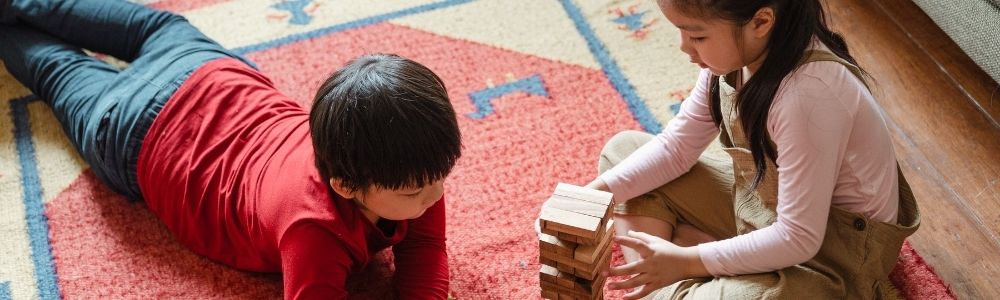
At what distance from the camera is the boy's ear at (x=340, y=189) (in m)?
0.94

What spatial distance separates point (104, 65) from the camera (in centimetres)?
139

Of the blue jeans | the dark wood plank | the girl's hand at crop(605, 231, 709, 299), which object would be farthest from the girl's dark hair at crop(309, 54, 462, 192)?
the dark wood plank

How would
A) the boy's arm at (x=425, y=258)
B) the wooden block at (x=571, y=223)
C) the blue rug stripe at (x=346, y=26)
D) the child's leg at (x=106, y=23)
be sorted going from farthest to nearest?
the blue rug stripe at (x=346, y=26) < the child's leg at (x=106, y=23) < the boy's arm at (x=425, y=258) < the wooden block at (x=571, y=223)

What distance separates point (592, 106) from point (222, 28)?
696mm

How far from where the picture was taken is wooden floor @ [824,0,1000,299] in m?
1.22

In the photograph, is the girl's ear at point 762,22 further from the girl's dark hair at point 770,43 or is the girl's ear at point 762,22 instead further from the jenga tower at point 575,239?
the jenga tower at point 575,239

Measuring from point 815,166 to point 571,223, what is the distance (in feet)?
0.84

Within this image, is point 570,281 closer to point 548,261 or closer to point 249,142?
point 548,261

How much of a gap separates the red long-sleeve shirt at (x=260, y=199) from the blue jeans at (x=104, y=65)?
36 mm

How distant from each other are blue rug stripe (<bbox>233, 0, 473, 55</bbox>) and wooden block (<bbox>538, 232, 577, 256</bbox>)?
87 centimetres

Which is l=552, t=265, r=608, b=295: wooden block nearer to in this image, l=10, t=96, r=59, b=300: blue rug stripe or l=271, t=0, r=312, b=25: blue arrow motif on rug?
l=10, t=96, r=59, b=300: blue rug stripe

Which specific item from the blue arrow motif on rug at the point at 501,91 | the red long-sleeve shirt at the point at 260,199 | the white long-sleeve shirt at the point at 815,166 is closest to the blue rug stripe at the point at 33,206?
the red long-sleeve shirt at the point at 260,199

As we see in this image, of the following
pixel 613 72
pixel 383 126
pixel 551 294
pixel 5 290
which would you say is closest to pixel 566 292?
pixel 551 294

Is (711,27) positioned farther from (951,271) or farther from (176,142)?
(176,142)
